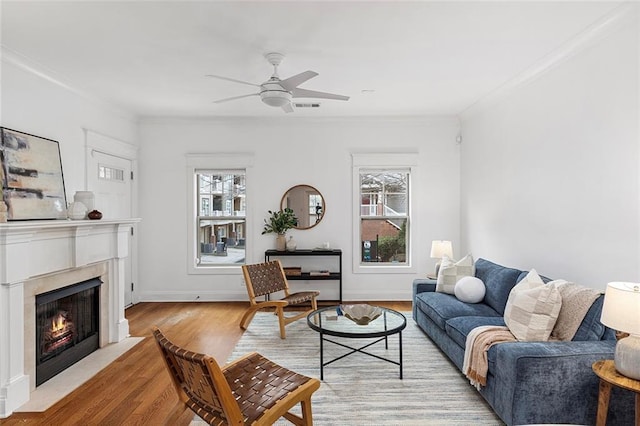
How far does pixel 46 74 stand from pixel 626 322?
489cm

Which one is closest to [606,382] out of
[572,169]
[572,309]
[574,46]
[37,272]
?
[572,309]

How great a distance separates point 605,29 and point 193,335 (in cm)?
456

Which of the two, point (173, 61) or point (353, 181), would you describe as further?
point (353, 181)

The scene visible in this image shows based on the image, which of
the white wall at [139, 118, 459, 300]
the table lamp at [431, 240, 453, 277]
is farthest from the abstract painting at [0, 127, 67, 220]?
the table lamp at [431, 240, 453, 277]

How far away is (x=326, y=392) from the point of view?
2.71 metres

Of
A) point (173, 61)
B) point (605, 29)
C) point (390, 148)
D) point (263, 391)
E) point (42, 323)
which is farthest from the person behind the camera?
point (390, 148)

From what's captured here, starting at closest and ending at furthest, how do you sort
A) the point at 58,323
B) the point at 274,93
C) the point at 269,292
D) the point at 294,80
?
the point at 294,80
the point at 274,93
the point at 58,323
the point at 269,292

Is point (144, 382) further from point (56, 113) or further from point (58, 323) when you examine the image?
point (56, 113)

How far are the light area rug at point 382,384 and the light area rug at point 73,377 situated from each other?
1140 mm

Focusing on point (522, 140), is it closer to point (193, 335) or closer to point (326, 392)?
point (326, 392)

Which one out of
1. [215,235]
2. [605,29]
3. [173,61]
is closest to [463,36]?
[605,29]

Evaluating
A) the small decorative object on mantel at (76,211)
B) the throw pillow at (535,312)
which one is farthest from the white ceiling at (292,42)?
the throw pillow at (535,312)

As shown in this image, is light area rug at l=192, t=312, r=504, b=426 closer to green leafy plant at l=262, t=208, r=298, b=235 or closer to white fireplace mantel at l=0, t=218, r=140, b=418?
white fireplace mantel at l=0, t=218, r=140, b=418

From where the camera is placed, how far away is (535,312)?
8.17 ft
